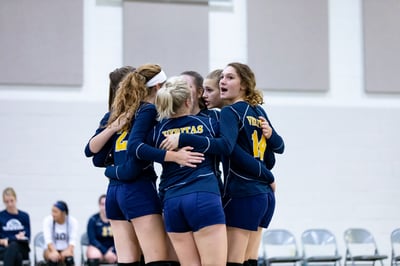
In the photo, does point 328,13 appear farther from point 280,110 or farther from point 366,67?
point 280,110

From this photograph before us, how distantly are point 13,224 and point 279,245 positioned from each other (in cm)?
386

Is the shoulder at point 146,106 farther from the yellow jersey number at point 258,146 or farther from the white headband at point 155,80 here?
the yellow jersey number at point 258,146

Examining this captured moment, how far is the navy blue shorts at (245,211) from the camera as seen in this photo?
12.7 feet

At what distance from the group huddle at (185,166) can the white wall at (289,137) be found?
17.7 feet

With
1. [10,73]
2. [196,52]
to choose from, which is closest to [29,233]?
[10,73]

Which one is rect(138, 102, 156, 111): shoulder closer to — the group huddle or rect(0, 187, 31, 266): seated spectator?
the group huddle

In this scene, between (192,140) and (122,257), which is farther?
(122,257)

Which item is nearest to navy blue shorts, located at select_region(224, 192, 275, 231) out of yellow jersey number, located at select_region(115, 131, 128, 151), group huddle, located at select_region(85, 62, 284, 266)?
group huddle, located at select_region(85, 62, 284, 266)

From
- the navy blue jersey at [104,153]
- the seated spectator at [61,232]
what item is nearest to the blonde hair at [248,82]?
the navy blue jersey at [104,153]

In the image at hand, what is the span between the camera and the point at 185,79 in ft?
12.8

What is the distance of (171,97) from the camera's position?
362 centimetres

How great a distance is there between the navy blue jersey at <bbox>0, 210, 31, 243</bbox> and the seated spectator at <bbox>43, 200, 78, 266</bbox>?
0.30 metres

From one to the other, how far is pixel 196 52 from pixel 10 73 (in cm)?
285

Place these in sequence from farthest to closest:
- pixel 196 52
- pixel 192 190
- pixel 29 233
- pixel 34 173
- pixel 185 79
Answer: pixel 196 52
pixel 34 173
pixel 29 233
pixel 185 79
pixel 192 190
